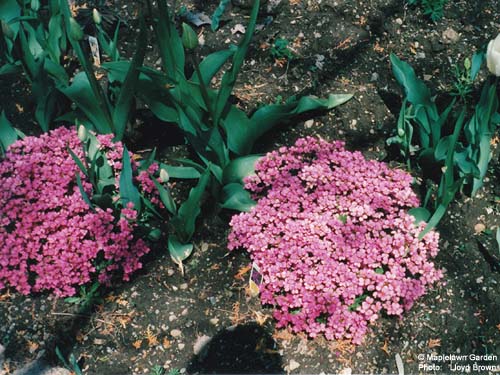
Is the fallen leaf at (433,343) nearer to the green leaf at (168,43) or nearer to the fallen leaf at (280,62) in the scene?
the green leaf at (168,43)

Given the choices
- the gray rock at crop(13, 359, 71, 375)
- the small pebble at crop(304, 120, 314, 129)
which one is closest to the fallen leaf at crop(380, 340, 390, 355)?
the small pebble at crop(304, 120, 314, 129)

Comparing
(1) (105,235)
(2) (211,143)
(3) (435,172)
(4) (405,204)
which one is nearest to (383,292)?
(4) (405,204)

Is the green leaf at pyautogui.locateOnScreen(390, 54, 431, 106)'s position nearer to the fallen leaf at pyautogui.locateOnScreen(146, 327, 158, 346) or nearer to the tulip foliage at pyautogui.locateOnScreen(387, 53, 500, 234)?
the tulip foliage at pyautogui.locateOnScreen(387, 53, 500, 234)

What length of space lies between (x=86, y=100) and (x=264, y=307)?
1.17 m

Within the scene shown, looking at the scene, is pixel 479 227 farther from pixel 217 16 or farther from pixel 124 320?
pixel 217 16

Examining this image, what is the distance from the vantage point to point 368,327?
2285 millimetres

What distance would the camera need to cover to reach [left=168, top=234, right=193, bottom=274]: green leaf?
7.75 feet

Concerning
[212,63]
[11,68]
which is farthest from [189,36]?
[11,68]

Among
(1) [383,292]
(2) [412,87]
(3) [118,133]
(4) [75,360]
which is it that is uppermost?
(2) [412,87]

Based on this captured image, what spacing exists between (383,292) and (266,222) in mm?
528

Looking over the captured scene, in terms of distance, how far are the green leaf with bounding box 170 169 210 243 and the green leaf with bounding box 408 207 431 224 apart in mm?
Result: 853

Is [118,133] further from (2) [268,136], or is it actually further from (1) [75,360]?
(1) [75,360]

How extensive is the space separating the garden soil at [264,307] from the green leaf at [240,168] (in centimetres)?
19

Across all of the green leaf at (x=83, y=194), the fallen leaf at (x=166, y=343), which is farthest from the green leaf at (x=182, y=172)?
the fallen leaf at (x=166, y=343)
